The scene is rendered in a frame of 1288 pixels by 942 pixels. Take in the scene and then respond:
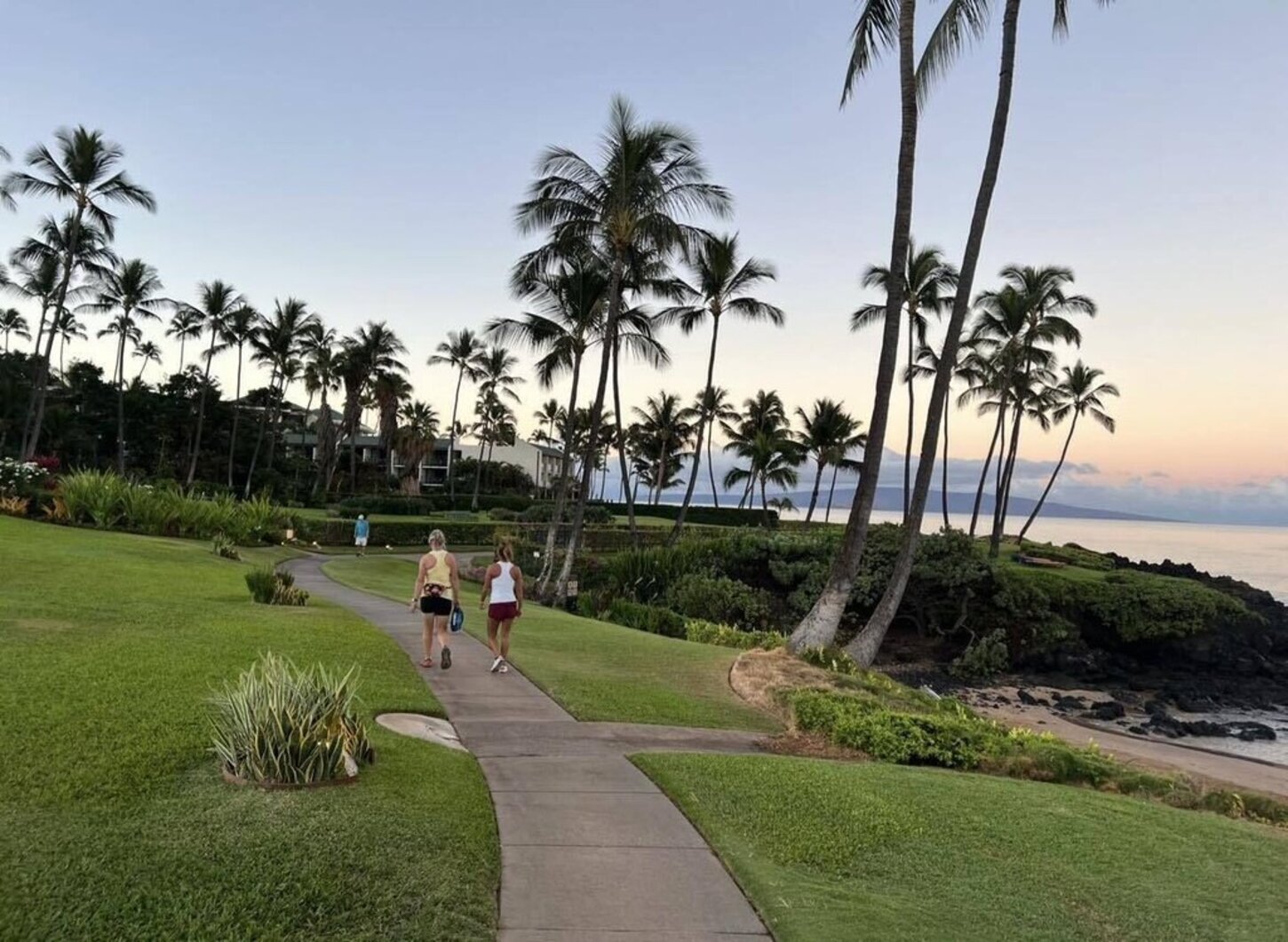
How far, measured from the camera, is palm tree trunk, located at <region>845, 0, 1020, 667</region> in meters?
14.8

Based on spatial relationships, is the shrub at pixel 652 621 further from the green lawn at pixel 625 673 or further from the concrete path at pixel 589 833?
the concrete path at pixel 589 833

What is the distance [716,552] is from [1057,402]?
33327mm

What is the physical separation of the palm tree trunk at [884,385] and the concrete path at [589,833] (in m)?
5.62

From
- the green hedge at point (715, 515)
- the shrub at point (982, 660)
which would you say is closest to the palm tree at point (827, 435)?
the green hedge at point (715, 515)

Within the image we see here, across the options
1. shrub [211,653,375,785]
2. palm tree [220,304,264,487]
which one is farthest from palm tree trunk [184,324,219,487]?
shrub [211,653,375,785]

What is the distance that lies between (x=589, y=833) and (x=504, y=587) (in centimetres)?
539

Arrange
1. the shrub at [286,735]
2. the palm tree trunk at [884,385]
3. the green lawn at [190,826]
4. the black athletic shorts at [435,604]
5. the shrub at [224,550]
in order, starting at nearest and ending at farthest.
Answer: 1. the green lawn at [190,826]
2. the shrub at [286,735]
3. the black athletic shorts at [435,604]
4. the palm tree trunk at [884,385]
5. the shrub at [224,550]

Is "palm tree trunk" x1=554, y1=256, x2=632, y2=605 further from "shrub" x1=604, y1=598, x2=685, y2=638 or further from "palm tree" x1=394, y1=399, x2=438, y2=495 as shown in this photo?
"palm tree" x1=394, y1=399, x2=438, y2=495

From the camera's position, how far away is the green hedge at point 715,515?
6222 centimetres

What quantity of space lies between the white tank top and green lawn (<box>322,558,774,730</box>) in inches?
41.3

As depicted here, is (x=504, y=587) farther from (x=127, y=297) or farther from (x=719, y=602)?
(x=127, y=297)

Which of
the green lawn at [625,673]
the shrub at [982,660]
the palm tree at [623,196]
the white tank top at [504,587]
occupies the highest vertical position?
the palm tree at [623,196]

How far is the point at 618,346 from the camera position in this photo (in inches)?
1128

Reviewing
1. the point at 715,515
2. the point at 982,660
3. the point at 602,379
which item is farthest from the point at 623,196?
the point at 715,515
